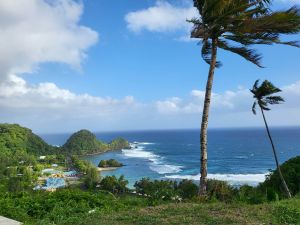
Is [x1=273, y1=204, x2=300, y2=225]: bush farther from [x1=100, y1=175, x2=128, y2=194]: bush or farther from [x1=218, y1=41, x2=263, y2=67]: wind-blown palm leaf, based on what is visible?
[x1=100, y1=175, x2=128, y2=194]: bush

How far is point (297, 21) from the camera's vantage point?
8.45 metres

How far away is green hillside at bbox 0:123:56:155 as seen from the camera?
371 ft

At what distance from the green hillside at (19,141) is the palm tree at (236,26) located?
10568 cm

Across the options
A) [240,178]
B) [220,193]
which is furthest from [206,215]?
[240,178]

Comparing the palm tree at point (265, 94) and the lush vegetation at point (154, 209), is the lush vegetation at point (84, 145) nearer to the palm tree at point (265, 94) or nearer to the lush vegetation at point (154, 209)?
the palm tree at point (265, 94)

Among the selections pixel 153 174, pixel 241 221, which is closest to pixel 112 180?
pixel 153 174

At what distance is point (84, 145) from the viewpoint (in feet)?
490

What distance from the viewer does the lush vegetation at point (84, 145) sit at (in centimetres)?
14344

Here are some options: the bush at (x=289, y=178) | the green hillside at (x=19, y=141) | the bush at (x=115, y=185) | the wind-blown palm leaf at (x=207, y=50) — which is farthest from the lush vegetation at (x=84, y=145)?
the wind-blown palm leaf at (x=207, y=50)

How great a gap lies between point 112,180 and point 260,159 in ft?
159

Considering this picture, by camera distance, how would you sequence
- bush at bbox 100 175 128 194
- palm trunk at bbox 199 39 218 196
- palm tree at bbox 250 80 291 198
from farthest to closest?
bush at bbox 100 175 128 194, palm tree at bbox 250 80 291 198, palm trunk at bbox 199 39 218 196

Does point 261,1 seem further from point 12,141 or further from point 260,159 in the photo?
point 12,141

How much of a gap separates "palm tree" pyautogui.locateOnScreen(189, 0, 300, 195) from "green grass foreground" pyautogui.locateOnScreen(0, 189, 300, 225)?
2.39 meters

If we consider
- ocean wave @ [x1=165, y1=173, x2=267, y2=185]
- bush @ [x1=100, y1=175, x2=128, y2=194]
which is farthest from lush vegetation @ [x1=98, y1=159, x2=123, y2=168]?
bush @ [x1=100, y1=175, x2=128, y2=194]
